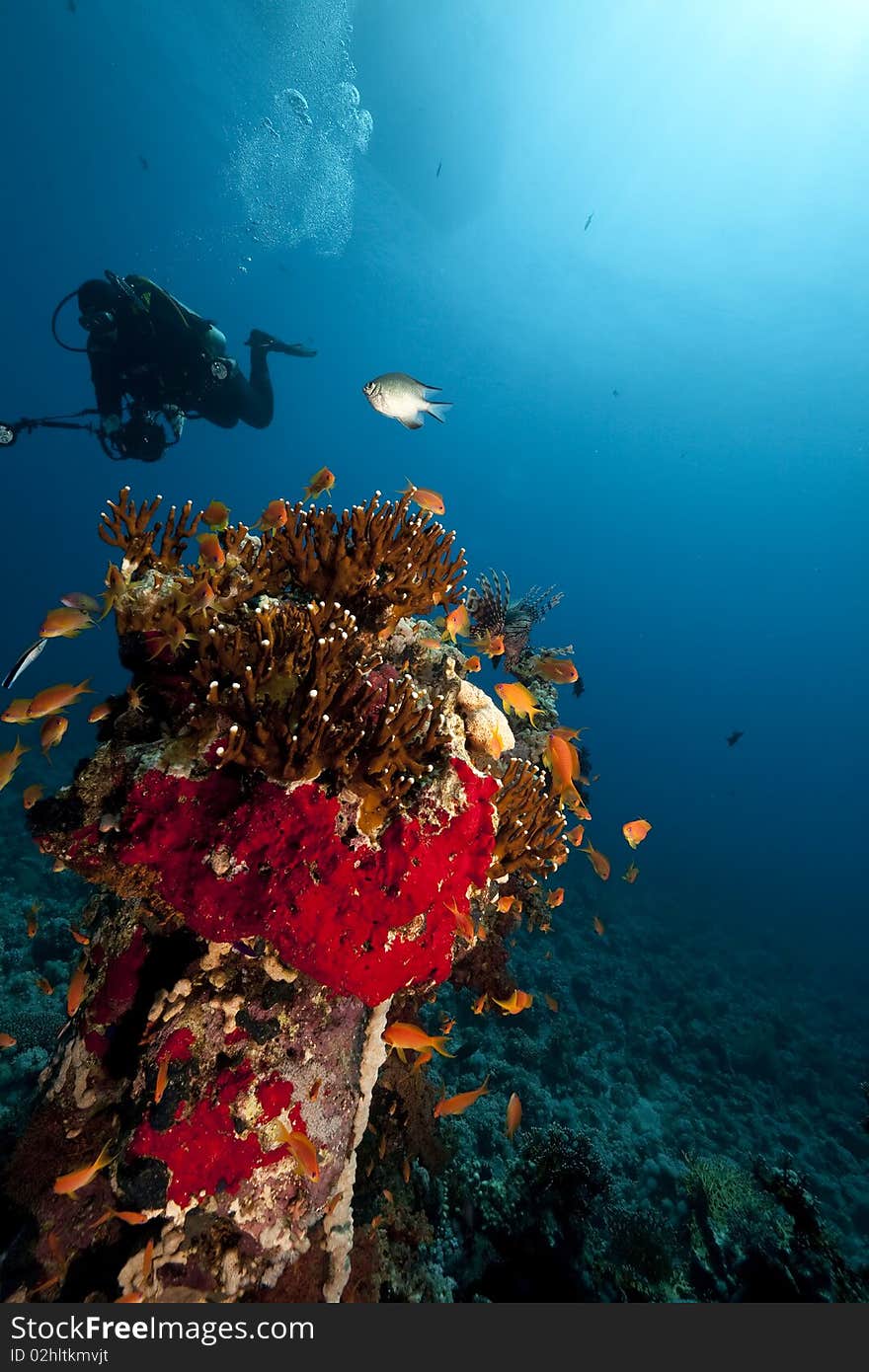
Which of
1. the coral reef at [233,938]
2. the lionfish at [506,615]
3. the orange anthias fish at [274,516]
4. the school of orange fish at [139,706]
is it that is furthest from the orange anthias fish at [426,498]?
the lionfish at [506,615]

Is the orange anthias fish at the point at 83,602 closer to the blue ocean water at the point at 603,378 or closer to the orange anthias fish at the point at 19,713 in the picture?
the orange anthias fish at the point at 19,713

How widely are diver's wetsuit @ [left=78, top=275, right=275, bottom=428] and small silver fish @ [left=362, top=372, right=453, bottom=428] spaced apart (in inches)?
398

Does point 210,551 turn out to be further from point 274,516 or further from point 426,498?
point 426,498

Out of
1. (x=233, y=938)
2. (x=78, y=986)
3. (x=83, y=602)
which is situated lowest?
(x=78, y=986)

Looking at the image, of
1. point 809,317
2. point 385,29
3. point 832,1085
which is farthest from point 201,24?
point 832,1085

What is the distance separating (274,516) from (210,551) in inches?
28.6

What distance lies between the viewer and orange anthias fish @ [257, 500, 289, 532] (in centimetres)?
415

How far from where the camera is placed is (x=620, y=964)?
54.2ft

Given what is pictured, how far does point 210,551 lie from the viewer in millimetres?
3631

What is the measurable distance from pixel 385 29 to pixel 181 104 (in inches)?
1004

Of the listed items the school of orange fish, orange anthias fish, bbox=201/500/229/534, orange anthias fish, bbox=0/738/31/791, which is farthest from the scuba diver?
the school of orange fish

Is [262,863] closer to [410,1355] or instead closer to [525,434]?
[410,1355]

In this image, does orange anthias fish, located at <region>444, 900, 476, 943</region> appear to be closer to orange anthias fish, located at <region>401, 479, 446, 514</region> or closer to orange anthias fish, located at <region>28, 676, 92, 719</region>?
orange anthias fish, located at <region>28, 676, 92, 719</region>

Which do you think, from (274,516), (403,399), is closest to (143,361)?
(403,399)
